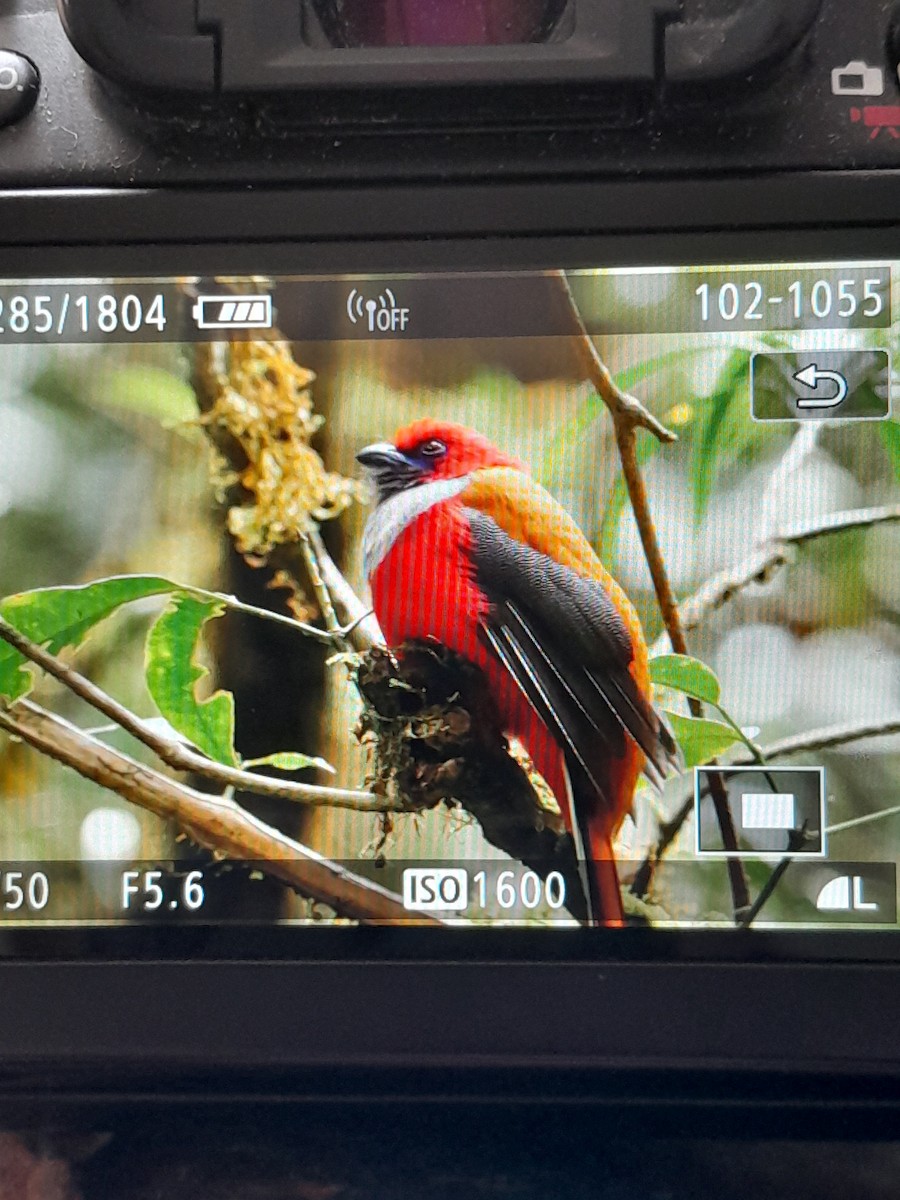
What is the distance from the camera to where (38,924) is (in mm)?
468

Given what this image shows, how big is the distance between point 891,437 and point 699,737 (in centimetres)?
14

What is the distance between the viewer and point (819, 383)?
1.49ft

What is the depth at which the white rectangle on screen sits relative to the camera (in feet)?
1.50

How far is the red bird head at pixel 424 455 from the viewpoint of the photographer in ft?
1.51

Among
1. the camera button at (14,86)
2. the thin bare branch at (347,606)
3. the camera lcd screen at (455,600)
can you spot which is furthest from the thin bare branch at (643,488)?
the camera button at (14,86)

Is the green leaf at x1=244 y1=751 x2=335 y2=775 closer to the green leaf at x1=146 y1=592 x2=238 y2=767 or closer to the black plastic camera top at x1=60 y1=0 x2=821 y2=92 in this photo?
the green leaf at x1=146 y1=592 x2=238 y2=767

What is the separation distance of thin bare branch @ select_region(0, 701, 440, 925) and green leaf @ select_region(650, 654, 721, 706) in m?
0.14

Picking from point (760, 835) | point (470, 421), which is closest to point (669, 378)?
point (470, 421)

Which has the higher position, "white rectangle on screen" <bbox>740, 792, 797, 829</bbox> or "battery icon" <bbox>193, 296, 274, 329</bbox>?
"battery icon" <bbox>193, 296, 274, 329</bbox>

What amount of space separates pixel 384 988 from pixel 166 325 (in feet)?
0.91

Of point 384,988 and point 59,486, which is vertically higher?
point 59,486

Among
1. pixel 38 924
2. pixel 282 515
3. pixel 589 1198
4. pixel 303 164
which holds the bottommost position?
pixel 589 1198

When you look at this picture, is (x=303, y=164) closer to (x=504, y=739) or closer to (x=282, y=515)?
(x=282, y=515)

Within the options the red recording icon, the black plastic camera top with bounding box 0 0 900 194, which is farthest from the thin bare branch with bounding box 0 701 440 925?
the red recording icon
